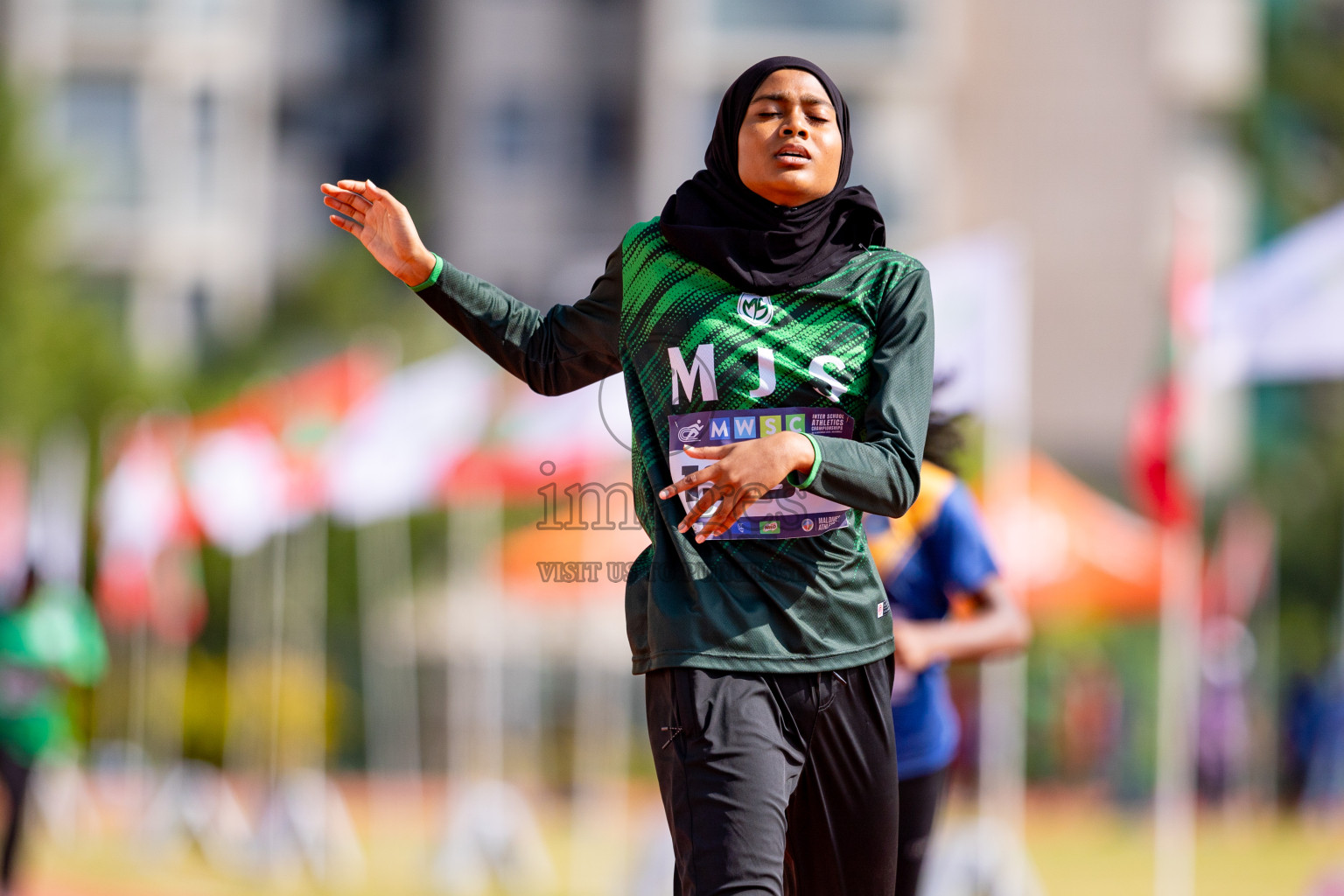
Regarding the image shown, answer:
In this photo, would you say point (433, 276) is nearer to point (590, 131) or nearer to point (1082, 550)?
point (1082, 550)

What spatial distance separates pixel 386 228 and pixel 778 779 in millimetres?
1288

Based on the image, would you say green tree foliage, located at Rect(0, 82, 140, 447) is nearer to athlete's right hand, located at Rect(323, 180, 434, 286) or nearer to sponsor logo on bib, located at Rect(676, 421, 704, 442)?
athlete's right hand, located at Rect(323, 180, 434, 286)

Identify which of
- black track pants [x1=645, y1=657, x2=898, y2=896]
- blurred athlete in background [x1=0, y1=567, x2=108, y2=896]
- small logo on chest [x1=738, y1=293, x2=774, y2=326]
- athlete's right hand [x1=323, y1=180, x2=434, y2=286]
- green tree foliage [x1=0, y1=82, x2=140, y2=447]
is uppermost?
green tree foliage [x1=0, y1=82, x2=140, y2=447]

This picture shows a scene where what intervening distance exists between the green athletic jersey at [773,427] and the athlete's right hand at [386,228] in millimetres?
463

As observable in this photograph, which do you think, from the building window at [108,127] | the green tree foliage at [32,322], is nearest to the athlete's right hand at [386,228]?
the green tree foliage at [32,322]

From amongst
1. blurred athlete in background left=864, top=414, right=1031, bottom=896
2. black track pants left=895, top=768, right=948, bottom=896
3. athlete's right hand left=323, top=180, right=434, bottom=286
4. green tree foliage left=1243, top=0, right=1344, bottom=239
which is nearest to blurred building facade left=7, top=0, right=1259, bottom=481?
green tree foliage left=1243, top=0, right=1344, bottom=239

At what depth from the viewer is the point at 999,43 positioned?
33.2 m

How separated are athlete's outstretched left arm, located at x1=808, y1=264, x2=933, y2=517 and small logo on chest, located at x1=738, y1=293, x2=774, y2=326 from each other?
0.64ft

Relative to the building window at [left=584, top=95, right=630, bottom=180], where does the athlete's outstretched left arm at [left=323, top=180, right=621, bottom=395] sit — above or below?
below

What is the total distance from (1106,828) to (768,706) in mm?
17057

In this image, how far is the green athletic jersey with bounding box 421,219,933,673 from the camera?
321cm

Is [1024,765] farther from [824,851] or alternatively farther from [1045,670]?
[824,851]

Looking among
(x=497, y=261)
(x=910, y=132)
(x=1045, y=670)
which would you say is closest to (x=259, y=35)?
(x=497, y=261)

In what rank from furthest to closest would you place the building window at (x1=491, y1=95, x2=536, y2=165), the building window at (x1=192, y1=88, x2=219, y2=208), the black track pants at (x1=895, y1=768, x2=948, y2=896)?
the building window at (x1=192, y1=88, x2=219, y2=208) < the building window at (x1=491, y1=95, x2=536, y2=165) < the black track pants at (x1=895, y1=768, x2=948, y2=896)
